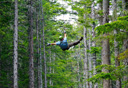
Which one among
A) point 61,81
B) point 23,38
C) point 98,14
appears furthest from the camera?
point 61,81

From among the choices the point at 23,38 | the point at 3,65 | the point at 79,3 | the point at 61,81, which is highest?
the point at 79,3

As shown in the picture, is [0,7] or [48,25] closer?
[0,7]

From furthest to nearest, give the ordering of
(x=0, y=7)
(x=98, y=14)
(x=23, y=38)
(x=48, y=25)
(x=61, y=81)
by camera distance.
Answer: (x=61, y=81)
(x=48, y=25)
(x=23, y=38)
(x=0, y=7)
(x=98, y=14)

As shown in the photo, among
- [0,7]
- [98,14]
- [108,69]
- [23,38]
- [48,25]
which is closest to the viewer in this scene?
[108,69]

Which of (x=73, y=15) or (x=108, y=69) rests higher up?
(x=73, y=15)

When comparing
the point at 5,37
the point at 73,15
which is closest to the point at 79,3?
the point at 73,15

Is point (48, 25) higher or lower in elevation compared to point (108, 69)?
higher

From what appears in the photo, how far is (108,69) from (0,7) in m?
11.1

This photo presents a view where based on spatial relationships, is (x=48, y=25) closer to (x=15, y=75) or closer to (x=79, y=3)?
A: (x=79, y=3)

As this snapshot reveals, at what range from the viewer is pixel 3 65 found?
19.5 metres

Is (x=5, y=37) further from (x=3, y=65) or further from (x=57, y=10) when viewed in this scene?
(x=57, y=10)

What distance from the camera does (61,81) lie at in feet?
88.4

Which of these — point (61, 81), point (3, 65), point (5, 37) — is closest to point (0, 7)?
point (5, 37)

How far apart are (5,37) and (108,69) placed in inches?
485
